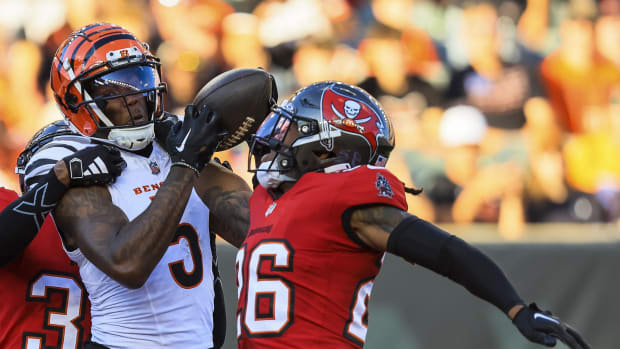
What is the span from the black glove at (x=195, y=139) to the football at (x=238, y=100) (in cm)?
9

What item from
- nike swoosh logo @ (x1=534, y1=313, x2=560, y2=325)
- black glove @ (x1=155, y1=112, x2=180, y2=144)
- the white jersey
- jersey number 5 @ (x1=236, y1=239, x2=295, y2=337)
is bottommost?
the white jersey

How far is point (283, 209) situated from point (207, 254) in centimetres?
53

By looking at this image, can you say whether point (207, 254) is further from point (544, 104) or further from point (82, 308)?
point (544, 104)

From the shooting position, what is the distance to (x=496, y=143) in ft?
26.4

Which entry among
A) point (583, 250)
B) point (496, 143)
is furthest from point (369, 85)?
point (583, 250)

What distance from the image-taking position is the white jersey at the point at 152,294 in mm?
3199

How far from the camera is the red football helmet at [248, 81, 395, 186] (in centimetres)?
305

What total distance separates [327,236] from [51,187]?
3.21 ft

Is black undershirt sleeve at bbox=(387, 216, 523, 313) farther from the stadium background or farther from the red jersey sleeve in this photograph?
the stadium background

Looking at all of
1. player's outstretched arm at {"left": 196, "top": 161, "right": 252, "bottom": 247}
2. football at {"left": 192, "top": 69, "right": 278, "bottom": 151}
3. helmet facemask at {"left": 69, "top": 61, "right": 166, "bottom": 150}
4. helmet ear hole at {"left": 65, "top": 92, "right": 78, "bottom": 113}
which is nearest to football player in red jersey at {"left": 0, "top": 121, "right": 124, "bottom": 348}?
helmet ear hole at {"left": 65, "top": 92, "right": 78, "bottom": 113}

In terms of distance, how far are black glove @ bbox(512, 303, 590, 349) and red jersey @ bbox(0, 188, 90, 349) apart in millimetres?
1738

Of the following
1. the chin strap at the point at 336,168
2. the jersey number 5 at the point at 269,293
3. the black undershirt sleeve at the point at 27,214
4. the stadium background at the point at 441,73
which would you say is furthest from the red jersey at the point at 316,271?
the stadium background at the point at 441,73

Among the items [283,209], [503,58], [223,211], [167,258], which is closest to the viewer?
[283,209]

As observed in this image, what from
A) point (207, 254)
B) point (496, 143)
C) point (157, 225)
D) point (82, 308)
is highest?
point (157, 225)
